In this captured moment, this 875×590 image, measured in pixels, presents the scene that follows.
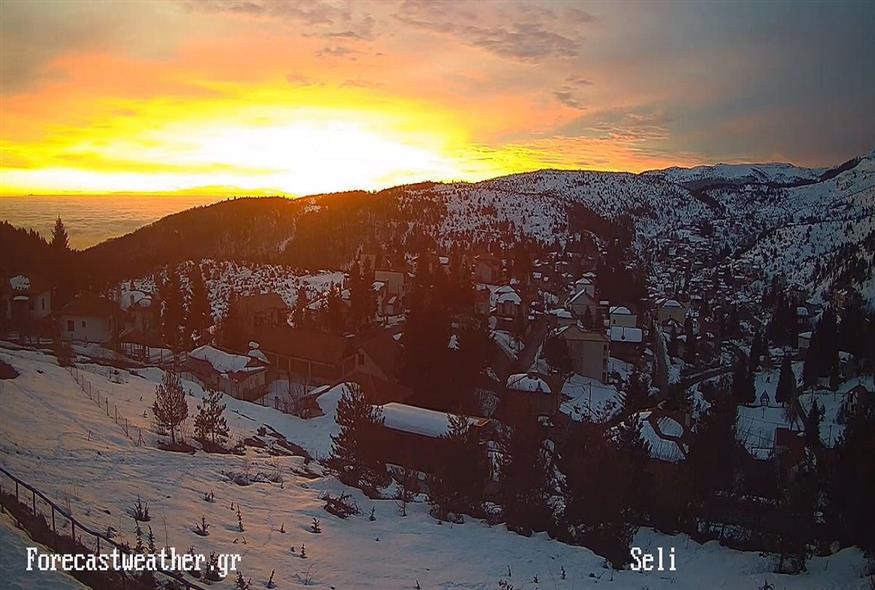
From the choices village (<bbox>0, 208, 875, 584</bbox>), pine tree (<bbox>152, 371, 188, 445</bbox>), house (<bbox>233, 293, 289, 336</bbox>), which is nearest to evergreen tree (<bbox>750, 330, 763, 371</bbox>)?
village (<bbox>0, 208, 875, 584</bbox>)

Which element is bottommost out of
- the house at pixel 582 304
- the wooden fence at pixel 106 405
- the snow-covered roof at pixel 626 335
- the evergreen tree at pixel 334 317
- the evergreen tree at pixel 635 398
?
the evergreen tree at pixel 635 398

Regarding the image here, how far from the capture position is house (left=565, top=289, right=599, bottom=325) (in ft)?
178

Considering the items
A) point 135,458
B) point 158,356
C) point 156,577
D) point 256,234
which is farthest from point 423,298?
point 256,234

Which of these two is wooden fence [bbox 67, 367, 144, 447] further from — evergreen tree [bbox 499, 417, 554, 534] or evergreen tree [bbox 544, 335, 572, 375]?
A: evergreen tree [bbox 544, 335, 572, 375]

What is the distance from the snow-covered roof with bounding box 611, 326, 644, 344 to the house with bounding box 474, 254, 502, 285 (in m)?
20.9

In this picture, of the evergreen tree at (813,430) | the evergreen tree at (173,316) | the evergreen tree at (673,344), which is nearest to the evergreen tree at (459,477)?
the evergreen tree at (813,430)

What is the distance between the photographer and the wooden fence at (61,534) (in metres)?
7.06

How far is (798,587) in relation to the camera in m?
10.9

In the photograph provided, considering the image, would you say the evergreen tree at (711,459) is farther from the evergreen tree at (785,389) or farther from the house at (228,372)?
the evergreen tree at (785,389)

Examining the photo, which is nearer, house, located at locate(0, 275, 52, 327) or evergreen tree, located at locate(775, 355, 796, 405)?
house, located at locate(0, 275, 52, 327)

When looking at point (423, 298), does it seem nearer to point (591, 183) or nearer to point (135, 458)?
point (135, 458)

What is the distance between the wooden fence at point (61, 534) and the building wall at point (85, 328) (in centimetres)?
2745

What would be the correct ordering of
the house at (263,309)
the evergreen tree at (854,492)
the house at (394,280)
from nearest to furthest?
the evergreen tree at (854,492)
the house at (263,309)
the house at (394,280)

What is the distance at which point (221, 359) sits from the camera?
29.0 metres
